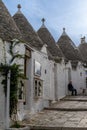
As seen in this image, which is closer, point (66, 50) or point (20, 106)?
point (20, 106)

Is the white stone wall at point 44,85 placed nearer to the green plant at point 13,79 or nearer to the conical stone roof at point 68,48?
the green plant at point 13,79

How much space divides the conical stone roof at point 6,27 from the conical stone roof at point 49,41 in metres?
9.70

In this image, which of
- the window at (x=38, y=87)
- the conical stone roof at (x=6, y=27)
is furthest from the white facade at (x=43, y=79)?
the conical stone roof at (x=6, y=27)

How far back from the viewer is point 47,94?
18.3 metres

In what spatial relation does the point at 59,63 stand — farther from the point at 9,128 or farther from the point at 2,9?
the point at 9,128

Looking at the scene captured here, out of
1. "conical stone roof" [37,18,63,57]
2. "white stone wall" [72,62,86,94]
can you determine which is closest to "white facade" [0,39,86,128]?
"white stone wall" [72,62,86,94]

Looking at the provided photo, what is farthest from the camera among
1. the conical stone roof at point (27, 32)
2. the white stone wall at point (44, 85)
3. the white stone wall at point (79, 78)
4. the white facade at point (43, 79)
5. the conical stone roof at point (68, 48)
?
the conical stone roof at point (68, 48)

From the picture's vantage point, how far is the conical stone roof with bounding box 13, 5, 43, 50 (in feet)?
54.9

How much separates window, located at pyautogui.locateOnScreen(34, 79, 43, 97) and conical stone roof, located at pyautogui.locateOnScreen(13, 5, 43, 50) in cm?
189

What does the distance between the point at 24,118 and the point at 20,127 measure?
1.81 metres

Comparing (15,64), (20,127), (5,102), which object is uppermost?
(15,64)

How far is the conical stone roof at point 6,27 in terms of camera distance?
12.3 meters

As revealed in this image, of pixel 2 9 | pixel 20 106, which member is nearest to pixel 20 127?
pixel 20 106

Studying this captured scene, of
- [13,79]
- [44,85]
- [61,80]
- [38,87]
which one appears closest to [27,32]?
[44,85]
